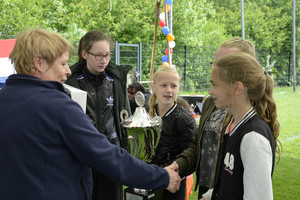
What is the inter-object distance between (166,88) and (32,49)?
4.39 ft

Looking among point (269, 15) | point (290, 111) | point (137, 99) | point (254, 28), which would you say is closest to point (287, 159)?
point (137, 99)

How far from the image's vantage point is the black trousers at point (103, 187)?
A: 2.78 m

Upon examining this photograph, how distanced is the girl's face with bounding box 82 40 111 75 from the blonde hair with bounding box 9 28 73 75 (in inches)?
45.1

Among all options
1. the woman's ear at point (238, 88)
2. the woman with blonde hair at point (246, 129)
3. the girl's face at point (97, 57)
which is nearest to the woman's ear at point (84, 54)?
the girl's face at point (97, 57)

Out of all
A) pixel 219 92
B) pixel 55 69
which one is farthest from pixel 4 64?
pixel 219 92

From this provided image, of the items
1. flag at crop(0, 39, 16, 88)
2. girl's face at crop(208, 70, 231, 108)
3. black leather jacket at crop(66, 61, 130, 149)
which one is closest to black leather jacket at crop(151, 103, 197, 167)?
black leather jacket at crop(66, 61, 130, 149)

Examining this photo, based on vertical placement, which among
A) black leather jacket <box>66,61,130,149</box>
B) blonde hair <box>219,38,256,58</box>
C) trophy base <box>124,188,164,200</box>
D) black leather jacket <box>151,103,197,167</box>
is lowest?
trophy base <box>124,188,164,200</box>

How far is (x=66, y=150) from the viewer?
1.48 m

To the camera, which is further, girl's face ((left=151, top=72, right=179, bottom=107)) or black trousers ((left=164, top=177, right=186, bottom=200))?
girl's face ((left=151, top=72, right=179, bottom=107))

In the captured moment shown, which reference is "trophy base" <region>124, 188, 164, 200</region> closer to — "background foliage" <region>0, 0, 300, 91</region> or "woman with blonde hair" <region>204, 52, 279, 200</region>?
"woman with blonde hair" <region>204, 52, 279, 200</region>

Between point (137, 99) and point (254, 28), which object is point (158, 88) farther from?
point (254, 28)

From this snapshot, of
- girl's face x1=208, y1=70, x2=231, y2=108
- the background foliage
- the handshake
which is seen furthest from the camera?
the background foliage

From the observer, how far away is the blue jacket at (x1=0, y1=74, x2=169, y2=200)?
1413mm

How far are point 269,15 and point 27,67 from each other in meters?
26.3
